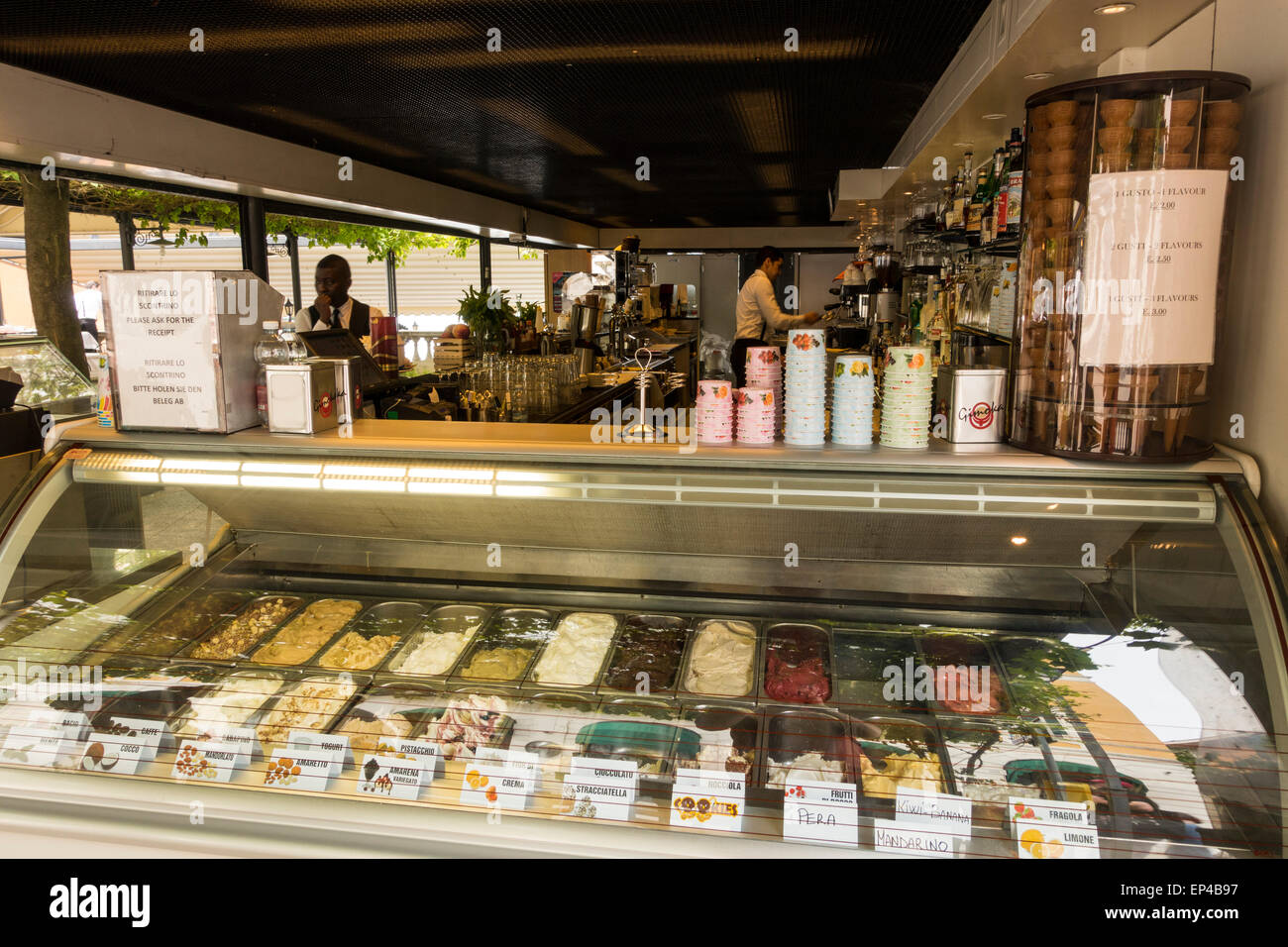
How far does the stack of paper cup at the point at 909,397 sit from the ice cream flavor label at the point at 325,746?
4.39ft

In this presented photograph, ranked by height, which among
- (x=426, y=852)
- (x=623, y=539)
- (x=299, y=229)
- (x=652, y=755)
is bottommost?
(x=426, y=852)

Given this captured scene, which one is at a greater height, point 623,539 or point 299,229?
point 299,229

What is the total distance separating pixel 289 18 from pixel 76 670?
99.0 inches

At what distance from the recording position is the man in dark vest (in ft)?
17.4

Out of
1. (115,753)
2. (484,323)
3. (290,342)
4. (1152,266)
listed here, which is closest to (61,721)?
(115,753)

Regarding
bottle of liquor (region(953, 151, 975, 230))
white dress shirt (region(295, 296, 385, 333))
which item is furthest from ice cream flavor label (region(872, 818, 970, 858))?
white dress shirt (region(295, 296, 385, 333))

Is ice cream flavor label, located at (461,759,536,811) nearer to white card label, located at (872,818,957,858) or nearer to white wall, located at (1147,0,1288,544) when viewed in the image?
white card label, located at (872,818,957,858)

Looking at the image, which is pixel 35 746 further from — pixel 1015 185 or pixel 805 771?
pixel 1015 185

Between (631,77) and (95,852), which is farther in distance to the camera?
(631,77)

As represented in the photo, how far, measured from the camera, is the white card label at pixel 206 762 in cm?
176

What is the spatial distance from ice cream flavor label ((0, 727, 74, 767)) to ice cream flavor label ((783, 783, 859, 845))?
155 cm
